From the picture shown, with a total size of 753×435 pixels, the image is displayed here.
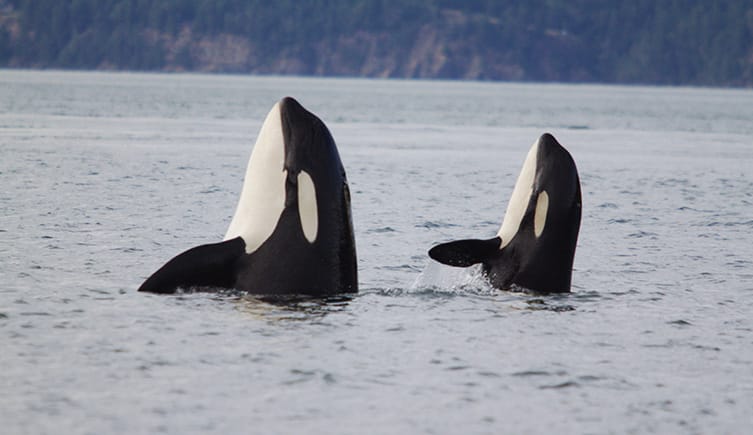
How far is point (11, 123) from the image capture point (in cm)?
6253

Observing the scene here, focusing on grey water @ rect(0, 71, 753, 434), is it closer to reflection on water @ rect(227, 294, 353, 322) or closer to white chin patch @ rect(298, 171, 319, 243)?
reflection on water @ rect(227, 294, 353, 322)

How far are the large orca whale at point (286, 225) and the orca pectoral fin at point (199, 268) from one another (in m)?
Answer: 0.01

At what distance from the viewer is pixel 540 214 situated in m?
15.8

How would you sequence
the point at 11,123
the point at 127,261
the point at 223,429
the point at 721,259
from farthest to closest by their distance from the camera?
the point at 11,123
the point at 721,259
the point at 127,261
the point at 223,429

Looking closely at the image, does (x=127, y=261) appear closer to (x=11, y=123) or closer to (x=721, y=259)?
(x=721, y=259)

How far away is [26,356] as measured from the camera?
12.3m

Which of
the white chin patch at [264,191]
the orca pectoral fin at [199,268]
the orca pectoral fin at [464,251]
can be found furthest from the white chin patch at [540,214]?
the orca pectoral fin at [199,268]

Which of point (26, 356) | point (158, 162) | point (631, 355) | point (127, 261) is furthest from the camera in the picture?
point (158, 162)

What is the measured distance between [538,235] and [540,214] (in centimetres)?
27

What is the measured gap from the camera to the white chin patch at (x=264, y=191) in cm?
1416

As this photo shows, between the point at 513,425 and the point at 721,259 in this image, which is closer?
the point at 513,425

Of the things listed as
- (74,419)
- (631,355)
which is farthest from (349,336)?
(74,419)

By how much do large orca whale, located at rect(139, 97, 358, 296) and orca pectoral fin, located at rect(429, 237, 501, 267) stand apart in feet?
4.42

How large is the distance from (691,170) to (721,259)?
24596 mm
